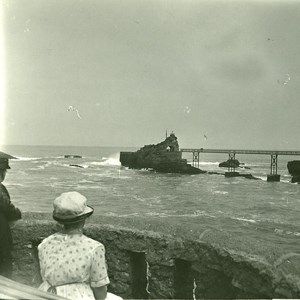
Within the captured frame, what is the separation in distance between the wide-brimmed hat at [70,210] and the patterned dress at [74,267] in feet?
0.40

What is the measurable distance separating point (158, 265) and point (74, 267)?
1.72 meters

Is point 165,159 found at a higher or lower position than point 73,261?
lower

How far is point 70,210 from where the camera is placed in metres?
2.27

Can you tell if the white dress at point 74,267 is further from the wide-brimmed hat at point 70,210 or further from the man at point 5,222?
the man at point 5,222

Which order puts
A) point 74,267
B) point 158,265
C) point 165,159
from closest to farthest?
point 74,267 < point 158,265 < point 165,159

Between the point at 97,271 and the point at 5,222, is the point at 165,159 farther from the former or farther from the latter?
the point at 97,271

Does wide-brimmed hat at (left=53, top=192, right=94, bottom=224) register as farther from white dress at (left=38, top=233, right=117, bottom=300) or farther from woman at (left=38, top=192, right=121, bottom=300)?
white dress at (left=38, top=233, right=117, bottom=300)

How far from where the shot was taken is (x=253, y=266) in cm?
316

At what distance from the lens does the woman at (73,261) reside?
88.8 inches

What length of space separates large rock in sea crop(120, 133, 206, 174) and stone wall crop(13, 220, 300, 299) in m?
66.8

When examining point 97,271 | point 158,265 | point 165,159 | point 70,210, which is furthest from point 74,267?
point 165,159

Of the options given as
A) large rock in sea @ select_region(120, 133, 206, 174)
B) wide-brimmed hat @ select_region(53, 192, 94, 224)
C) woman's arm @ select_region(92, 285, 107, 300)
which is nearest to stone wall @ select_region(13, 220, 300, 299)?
woman's arm @ select_region(92, 285, 107, 300)

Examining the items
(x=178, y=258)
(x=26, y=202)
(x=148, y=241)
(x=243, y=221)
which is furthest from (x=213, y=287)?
(x=26, y=202)

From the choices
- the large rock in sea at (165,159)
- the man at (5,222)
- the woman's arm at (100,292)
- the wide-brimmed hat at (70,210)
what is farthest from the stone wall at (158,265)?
the large rock in sea at (165,159)
